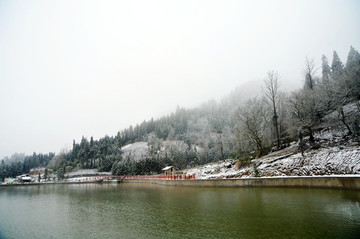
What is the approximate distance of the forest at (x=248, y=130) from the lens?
3247 cm

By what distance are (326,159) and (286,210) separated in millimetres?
13296

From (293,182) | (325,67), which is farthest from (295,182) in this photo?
(325,67)

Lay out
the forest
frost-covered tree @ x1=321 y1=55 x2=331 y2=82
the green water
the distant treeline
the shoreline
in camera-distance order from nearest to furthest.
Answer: the green water → the shoreline → the forest → frost-covered tree @ x1=321 y1=55 x2=331 y2=82 → the distant treeline

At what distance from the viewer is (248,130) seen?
40.0m

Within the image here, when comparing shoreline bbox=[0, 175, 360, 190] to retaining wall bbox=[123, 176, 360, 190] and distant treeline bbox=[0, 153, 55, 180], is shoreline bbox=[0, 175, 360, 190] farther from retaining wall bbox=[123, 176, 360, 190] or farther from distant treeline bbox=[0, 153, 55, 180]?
distant treeline bbox=[0, 153, 55, 180]

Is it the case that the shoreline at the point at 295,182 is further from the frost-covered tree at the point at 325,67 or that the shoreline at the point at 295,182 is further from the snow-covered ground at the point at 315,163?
the frost-covered tree at the point at 325,67

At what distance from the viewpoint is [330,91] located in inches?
1388

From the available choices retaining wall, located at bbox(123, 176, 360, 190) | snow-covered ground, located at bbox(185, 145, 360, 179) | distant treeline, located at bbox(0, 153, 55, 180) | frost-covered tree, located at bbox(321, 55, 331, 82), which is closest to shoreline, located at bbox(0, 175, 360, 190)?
retaining wall, located at bbox(123, 176, 360, 190)

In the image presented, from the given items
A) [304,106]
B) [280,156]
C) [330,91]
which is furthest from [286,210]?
[330,91]

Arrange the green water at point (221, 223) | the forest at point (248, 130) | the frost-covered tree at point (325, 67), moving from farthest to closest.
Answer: the frost-covered tree at point (325, 67), the forest at point (248, 130), the green water at point (221, 223)

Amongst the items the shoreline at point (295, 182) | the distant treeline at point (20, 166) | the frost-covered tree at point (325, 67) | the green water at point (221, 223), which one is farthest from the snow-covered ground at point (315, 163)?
the distant treeline at point (20, 166)

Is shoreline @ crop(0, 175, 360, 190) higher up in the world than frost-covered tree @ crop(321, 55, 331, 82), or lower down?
lower down

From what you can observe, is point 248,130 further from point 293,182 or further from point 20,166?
point 20,166

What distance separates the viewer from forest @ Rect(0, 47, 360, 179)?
32469mm
